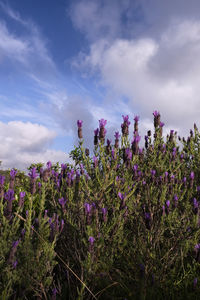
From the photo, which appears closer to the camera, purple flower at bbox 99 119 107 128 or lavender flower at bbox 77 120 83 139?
purple flower at bbox 99 119 107 128

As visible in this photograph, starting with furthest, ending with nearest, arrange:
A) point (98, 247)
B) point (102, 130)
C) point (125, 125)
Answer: point (125, 125) < point (102, 130) < point (98, 247)

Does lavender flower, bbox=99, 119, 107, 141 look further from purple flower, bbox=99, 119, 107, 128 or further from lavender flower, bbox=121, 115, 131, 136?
lavender flower, bbox=121, 115, 131, 136

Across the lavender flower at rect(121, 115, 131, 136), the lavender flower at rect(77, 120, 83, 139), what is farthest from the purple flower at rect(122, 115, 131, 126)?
the lavender flower at rect(77, 120, 83, 139)

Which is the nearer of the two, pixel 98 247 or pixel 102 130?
pixel 98 247

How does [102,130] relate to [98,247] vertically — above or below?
above

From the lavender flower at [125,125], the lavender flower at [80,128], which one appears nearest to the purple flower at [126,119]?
the lavender flower at [125,125]

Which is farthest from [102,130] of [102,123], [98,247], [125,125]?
[98,247]

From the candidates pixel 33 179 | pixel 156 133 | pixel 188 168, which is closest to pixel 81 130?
pixel 33 179

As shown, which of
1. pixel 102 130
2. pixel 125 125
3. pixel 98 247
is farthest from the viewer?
pixel 125 125

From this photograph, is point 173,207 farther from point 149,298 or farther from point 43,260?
point 43,260

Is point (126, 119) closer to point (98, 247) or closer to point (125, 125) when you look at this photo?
point (125, 125)

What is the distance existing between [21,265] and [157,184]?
1.56m

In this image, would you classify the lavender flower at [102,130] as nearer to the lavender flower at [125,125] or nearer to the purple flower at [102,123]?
the purple flower at [102,123]

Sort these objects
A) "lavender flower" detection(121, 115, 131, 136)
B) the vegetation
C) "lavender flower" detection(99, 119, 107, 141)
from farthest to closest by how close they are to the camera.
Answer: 1. "lavender flower" detection(121, 115, 131, 136)
2. "lavender flower" detection(99, 119, 107, 141)
3. the vegetation
